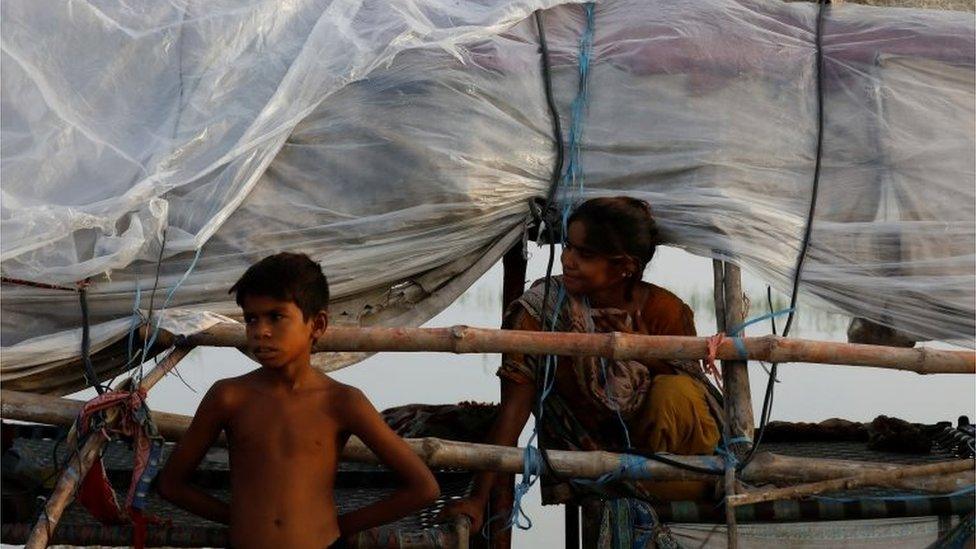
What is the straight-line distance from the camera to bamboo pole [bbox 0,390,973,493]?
10.7 feet

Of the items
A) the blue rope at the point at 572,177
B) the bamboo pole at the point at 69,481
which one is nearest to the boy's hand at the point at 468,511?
the blue rope at the point at 572,177

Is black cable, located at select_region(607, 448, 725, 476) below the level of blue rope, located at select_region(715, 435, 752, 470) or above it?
below

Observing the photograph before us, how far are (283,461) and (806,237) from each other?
4.23ft

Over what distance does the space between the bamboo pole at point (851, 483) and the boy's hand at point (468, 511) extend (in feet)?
1.78

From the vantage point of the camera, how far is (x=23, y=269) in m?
3.39

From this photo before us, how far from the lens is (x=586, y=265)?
354cm

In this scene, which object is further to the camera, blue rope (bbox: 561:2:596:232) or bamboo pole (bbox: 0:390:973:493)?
blue rope (bbox: 561:2:596:232)

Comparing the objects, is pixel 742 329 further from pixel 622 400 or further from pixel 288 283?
pixel 288 283

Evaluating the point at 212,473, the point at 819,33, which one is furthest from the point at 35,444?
the point at 819,33

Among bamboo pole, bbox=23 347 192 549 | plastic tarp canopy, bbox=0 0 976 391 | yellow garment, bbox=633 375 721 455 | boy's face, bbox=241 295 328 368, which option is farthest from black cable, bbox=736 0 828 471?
bamboo pole, bbox=23 347 192 549

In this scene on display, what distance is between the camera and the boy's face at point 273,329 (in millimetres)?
3064

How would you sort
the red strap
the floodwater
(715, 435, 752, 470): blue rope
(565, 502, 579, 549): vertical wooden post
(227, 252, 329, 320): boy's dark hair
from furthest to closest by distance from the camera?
the floodwater
(565, 502, 579, 549): vertical wooden post
(715, 435, 752, 470): blue rope
the red strap
(227, 252, 329, 320): boy's dark hair

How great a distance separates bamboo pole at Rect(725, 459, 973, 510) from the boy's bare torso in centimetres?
85

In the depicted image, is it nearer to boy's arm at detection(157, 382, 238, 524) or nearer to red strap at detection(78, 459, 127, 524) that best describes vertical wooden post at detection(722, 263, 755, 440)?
boy's arm at detection(157, 382, 238, 524)
